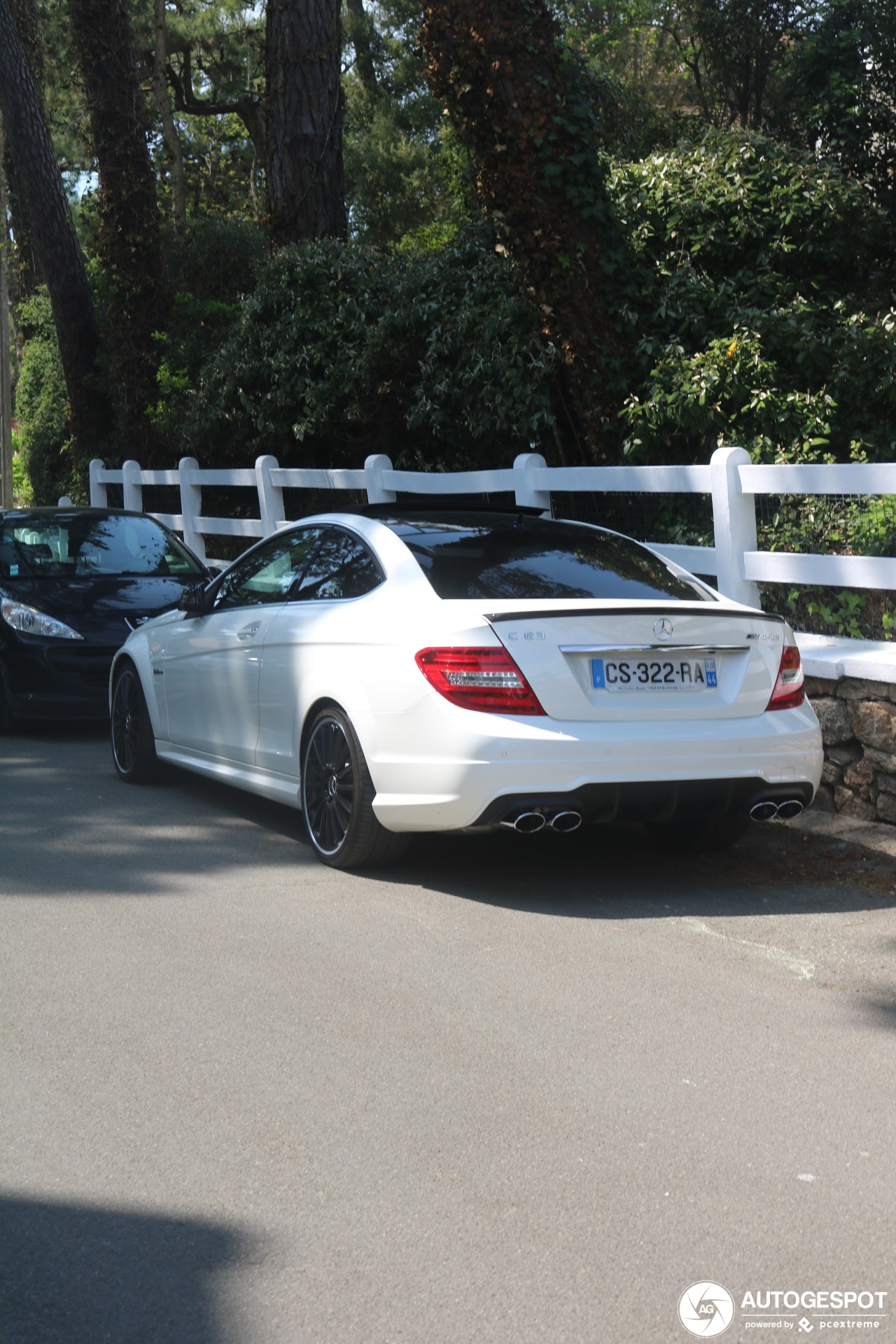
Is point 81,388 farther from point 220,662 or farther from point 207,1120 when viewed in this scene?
point 207,1120

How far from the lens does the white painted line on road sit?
17.1 ft

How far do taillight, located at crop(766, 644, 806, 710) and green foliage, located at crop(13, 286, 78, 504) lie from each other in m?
22.7

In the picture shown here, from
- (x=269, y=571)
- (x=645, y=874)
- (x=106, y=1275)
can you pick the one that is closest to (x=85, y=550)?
(x=269, y=571)

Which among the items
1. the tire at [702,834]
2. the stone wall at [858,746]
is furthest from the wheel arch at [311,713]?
the stone wall at [858,746]

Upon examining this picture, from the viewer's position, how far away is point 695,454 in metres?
12.0

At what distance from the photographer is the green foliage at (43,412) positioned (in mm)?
28797

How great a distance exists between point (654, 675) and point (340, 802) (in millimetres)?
1463

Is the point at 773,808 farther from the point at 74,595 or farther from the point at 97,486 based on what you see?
the point at 97,486

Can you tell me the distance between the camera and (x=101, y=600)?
1096 centimetres

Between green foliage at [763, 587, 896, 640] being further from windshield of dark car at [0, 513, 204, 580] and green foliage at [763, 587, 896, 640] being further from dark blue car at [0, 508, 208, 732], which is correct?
windshield of dark car at [0, 513, 204, 580]

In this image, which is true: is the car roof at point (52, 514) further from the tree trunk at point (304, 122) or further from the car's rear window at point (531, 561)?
the tree trunk at point (304, 122)

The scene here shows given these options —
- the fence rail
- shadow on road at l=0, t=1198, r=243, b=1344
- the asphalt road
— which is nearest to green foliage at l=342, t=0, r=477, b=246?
the fence rail

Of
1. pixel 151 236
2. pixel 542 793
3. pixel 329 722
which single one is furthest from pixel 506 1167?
pixel 151 236

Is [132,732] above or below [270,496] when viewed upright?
below
